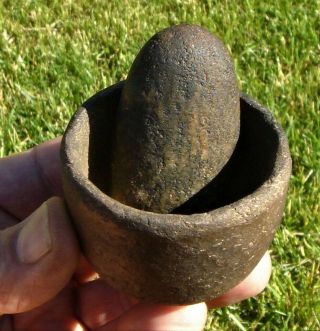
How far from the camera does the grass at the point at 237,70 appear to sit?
348 centimetres

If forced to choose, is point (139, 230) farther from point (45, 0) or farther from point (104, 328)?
point (45, 0)

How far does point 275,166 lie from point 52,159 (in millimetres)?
1256

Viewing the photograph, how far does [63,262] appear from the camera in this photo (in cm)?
270

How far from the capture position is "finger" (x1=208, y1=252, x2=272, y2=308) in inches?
121

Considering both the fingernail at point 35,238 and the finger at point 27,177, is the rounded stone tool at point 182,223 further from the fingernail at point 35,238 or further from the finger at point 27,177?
the finger at point 27,177

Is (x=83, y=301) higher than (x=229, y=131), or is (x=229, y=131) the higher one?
(x=229, y=131)

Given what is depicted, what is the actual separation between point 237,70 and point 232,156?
1.76 metres

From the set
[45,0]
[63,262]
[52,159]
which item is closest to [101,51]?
[45,0]

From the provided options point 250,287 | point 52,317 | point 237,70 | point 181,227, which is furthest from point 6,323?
point 237,70

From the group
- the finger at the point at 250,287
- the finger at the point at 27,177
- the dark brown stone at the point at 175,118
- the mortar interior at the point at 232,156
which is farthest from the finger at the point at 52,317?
the dark brown stone at the point at 175,118

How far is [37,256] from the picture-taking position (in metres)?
2.70

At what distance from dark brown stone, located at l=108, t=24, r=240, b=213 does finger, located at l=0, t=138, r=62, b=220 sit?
0.87 meters

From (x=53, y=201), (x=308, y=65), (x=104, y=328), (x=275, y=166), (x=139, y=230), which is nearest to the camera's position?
(x=139, y=230)

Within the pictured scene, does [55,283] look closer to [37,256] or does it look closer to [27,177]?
[37,256]
